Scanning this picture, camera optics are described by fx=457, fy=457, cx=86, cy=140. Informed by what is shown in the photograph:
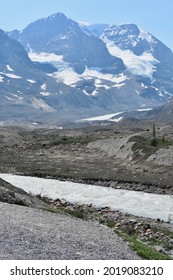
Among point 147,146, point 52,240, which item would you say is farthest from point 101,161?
point 52,240

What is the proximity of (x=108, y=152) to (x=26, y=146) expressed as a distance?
27.5 m

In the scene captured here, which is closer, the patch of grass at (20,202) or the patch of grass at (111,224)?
the patch of grass at (20,202)

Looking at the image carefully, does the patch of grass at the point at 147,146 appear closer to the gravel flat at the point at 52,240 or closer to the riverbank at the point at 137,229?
the riverbank at the point at 137,229

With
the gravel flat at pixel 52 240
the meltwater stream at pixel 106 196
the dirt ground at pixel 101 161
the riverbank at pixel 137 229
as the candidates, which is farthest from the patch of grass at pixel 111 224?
the dirt ground at pixel 101 161

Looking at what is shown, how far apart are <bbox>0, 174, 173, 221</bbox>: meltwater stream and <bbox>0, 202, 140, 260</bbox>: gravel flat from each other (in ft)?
50.7

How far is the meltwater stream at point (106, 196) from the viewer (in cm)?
4484

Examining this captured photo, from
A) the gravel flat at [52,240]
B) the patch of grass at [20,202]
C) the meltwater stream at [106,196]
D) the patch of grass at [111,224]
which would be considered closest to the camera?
the gravel flat at [52,240]

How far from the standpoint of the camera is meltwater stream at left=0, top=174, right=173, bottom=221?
147ft

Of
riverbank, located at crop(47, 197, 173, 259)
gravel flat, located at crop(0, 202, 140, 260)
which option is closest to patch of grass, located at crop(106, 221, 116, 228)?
riverbank, located at crop(47, 197, 173, 259)

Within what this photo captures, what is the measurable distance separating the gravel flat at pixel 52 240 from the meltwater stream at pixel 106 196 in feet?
50.7

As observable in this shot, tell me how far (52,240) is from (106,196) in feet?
98.4

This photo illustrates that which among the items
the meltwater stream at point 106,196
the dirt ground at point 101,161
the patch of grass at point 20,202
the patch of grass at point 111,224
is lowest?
the dirt ground at point 101,161

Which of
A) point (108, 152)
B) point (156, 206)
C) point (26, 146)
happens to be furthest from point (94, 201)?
point (26, 146)

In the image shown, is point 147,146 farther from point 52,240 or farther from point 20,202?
point 52,240
